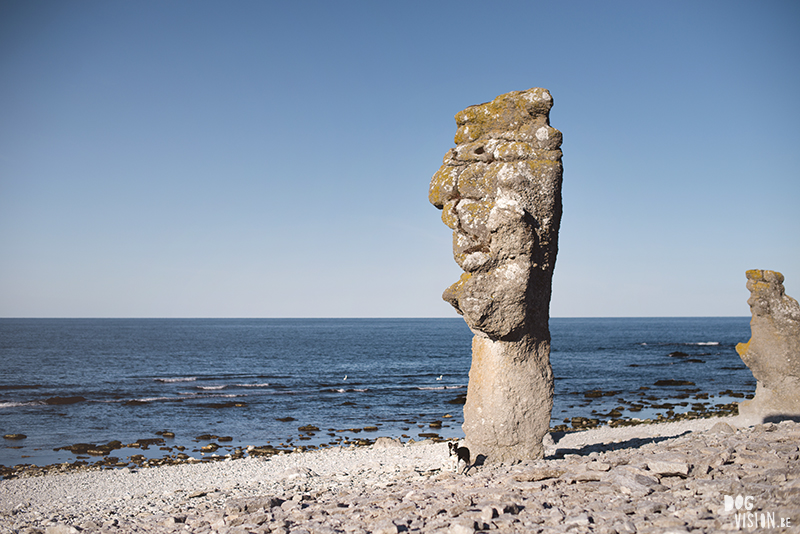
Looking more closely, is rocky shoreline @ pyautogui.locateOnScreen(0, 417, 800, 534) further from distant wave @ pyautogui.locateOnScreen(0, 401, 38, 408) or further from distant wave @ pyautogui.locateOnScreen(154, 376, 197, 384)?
distant wave @ pyautogui.locateOnScreen(154, 376, 197, 384)

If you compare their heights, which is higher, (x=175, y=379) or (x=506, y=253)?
(x=506, y=253)

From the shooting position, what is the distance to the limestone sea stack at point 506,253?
10422 millimetres

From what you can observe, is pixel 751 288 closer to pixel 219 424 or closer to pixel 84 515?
pixel 84 515

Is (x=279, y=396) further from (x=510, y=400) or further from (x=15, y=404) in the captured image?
(x=510, y=400)

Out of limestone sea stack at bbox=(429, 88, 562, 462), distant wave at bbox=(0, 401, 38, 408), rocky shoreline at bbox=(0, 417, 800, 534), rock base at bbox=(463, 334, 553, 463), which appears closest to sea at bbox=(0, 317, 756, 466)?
distant wave at bbox=(0, 401, 38, 408)

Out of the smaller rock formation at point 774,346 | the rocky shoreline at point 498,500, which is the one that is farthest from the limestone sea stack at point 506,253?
the smaller rock formation at point 774,346

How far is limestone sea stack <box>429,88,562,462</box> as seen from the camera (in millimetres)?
10422

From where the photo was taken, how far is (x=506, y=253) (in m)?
10.4

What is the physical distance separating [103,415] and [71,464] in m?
11.0

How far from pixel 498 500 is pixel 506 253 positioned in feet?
15.3

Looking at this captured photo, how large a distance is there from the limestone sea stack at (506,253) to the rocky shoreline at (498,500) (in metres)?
1.08

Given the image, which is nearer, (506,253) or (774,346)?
(506,253)

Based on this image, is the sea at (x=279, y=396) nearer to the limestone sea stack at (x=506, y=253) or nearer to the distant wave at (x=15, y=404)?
the distant wave at (x=15, y=404)

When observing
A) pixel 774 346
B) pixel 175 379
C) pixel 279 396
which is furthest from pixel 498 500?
pixel 175 379
